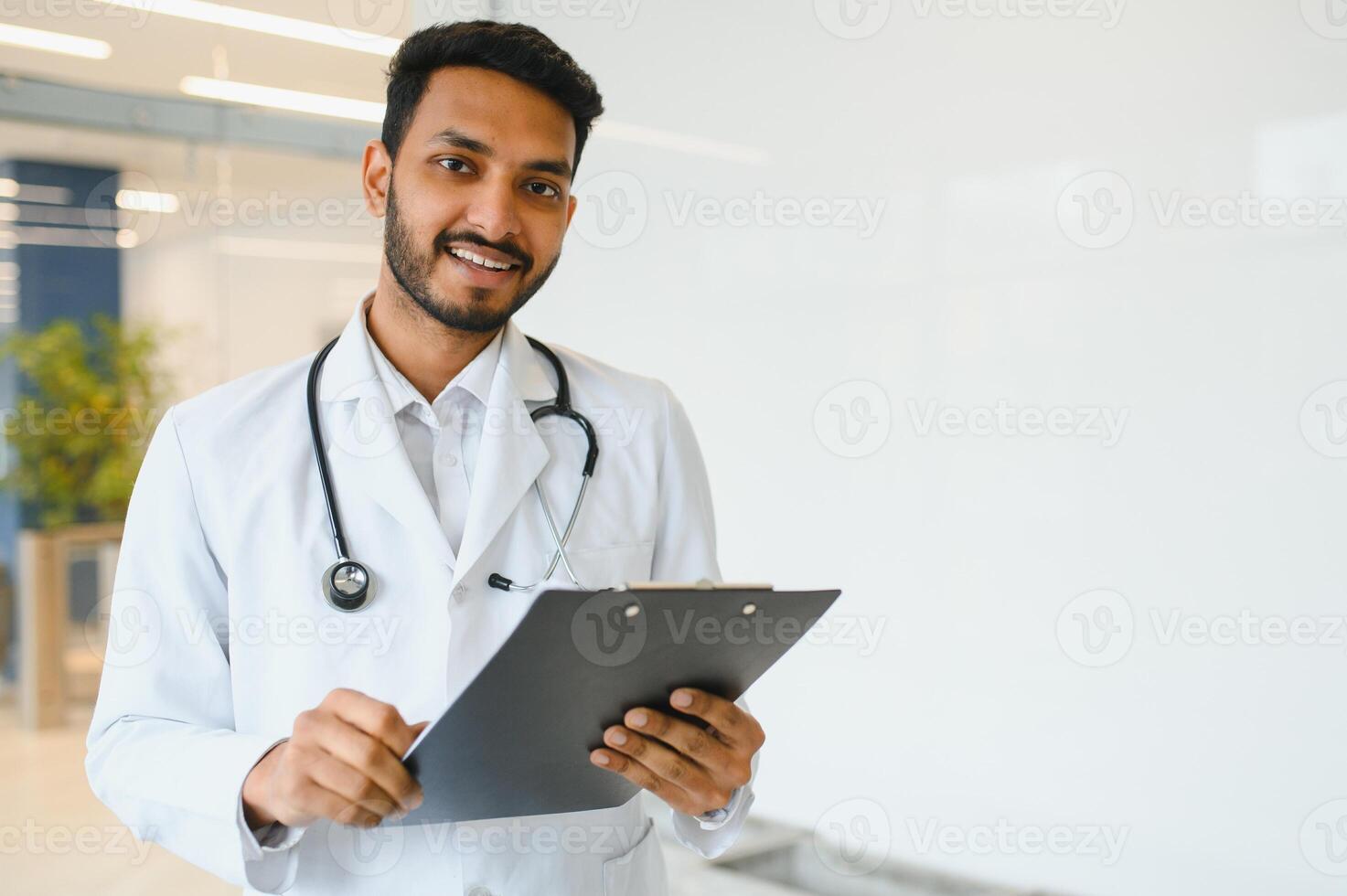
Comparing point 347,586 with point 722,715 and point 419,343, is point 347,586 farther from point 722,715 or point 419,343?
point 722,715

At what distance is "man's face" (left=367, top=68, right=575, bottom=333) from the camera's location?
1.25m

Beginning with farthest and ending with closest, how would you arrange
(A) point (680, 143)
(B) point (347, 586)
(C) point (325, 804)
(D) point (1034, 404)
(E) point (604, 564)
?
(A) point (680, 143) → (D) point (1034, 404) → (E) point (604, 564) → (B) point (347, 586) → (C) point (325, 804)

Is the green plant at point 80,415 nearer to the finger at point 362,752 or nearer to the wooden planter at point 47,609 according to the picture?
the wooden planter at point 47,609

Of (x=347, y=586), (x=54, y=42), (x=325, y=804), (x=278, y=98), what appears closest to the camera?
(x=325, y=804)

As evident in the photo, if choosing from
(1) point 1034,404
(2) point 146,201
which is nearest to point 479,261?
(1) point 1034,404

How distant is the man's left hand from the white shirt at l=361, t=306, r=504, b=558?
1.18ft

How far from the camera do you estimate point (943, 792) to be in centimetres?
222

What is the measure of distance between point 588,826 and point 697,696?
0.36 m

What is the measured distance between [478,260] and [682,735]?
0.55 m

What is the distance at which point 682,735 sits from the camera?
103cm

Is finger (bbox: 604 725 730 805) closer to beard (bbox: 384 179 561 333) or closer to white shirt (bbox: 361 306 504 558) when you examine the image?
white shirt (bbox: 361 306 504 558)

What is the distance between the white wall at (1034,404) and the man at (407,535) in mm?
982

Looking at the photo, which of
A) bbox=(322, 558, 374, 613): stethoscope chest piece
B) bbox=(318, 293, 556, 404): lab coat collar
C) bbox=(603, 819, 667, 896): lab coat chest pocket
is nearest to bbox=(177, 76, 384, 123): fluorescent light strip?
bbox=(318, 293, 556, 404): lab coat collar

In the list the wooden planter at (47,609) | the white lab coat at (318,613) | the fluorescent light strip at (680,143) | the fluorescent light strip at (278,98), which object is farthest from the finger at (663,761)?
the wooden planter at (47,609)
